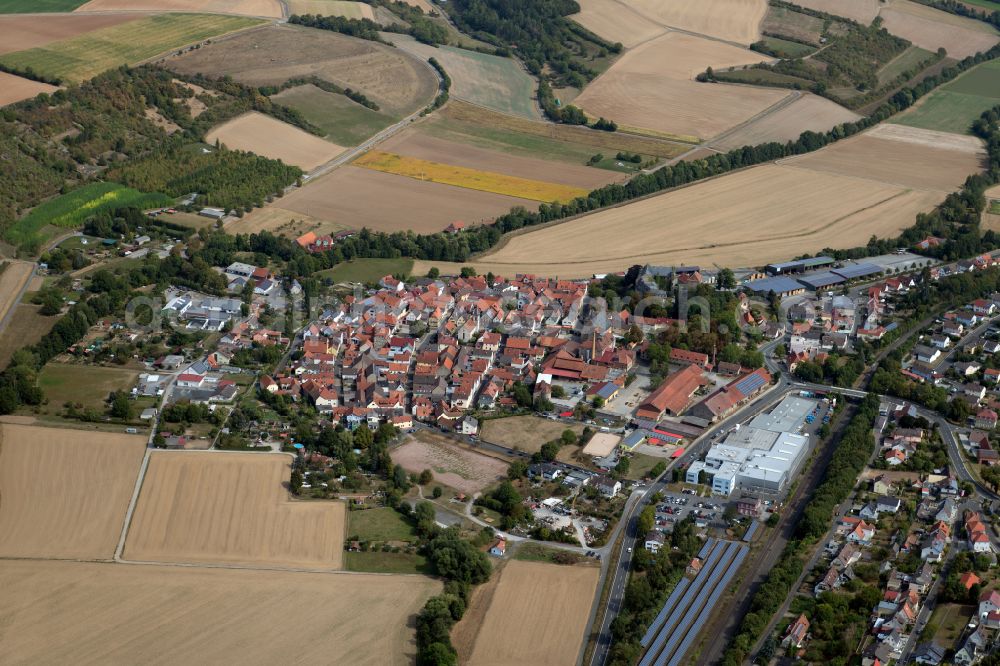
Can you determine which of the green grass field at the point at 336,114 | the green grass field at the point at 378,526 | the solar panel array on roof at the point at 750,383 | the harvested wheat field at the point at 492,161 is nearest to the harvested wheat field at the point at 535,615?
the green grass field at the point at 378,526

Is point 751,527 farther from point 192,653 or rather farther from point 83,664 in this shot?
point 83,664

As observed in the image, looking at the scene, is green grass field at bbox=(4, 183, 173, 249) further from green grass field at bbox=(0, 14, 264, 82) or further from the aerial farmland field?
the aerial farmland field

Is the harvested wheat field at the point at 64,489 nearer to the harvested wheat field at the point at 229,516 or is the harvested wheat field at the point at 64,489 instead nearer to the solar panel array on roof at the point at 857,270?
the harvested wheat field at the point at 229,516

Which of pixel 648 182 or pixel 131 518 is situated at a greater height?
pixel 648 182

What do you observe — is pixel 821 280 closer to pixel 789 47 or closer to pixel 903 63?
pixel 789 47

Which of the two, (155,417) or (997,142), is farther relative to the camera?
(997,142)

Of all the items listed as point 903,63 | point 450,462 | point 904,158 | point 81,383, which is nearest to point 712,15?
point 903,63

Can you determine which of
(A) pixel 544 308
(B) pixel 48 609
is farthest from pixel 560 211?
(B) pixel 48 609
